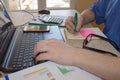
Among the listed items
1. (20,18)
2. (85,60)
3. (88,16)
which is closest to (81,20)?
(88,16)

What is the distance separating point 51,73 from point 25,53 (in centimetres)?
18

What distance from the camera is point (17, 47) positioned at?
2.38ft

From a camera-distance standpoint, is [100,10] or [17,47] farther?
[100,10]

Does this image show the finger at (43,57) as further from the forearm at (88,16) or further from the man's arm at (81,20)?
the forearm at (88,16)

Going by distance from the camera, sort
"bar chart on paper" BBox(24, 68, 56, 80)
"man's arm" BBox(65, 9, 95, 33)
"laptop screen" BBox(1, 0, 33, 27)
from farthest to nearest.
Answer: "laptop screen" BBox(1, 0, 33, 27)
"man's arm" BBox(65, 9, 95, 33)
"bar chart on paper" BBox(24, 68, 56, 80)

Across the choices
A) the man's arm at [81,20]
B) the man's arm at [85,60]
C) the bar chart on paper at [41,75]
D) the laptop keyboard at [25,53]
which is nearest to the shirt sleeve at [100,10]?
the man's arm at [81,20]

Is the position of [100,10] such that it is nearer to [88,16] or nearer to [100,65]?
[88,16]

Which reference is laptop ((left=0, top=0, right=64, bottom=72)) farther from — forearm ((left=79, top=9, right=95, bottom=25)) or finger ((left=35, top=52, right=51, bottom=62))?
forearm ((left=79, top=9, right=95, bottom=25))

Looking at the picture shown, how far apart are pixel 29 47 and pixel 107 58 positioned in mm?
315

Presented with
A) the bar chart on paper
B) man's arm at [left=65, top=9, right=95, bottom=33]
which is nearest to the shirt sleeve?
Answer: man's arm at [left=65, top=9, right=95, bottom=33]

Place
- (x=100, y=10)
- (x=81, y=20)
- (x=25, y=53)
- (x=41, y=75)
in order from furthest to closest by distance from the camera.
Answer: (x=100, y=10) → (x=81, y=20) → (x=25, y=53) → (x=41, y=75)

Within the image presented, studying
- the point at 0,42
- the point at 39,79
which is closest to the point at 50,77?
the point at 39,79

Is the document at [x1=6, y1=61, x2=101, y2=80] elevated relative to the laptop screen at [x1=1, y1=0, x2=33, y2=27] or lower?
elevated

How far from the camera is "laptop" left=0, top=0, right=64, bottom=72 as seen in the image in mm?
587
